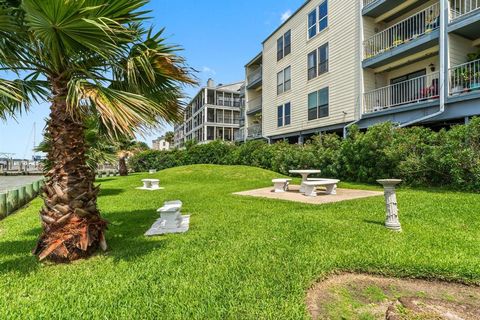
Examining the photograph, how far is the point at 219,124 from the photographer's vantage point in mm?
50375

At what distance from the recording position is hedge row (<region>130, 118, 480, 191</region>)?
9.08m

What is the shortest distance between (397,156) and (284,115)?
13.6 meters

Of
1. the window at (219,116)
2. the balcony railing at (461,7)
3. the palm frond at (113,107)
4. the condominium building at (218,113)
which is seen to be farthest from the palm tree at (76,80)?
the window at (219,116)

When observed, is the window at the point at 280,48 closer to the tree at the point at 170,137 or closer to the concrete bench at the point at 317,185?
the concrete bench at the point at 317,185

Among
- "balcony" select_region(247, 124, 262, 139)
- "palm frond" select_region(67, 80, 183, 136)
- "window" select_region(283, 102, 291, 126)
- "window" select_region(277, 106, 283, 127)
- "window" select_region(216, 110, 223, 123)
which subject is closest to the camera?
"palm frond" select_region(67, 80, 183, 136)

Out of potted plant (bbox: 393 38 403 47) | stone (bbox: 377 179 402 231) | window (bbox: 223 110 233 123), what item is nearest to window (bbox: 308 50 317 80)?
potted plant (bbox: 393 38 403 47)

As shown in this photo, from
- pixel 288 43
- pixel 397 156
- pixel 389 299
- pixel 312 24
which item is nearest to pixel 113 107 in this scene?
pixel 389 299

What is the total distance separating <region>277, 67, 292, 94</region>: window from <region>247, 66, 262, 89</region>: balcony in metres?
4.25

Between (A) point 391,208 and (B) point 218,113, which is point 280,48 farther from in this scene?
(B) point 218,113

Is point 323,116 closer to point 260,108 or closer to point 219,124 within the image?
point 260,108

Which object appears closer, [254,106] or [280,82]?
[280,82]

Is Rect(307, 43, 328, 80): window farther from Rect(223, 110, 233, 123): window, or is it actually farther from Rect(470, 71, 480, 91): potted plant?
Rect(223, 110, 233, 123): window

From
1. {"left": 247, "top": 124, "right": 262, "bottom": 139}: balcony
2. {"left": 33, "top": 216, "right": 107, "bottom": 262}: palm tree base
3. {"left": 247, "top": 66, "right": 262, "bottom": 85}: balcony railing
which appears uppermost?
{"left": 247, "top": 66, "right": 262, "bottom": 85}: balcony railing

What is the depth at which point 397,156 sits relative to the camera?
11.0 meters
